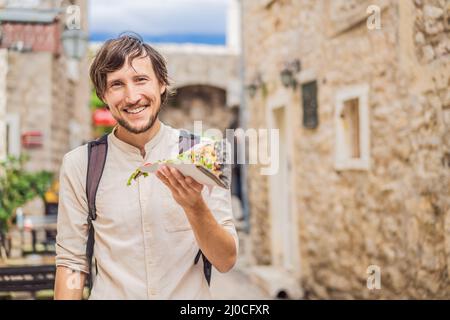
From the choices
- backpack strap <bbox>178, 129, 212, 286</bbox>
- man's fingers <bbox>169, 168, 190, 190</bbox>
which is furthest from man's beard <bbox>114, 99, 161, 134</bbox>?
man's fingers <bbox>169, 168, 190, 190</bbox>

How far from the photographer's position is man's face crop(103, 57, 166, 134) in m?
1.64

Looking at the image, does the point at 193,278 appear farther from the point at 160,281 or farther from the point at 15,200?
the point at 15,200

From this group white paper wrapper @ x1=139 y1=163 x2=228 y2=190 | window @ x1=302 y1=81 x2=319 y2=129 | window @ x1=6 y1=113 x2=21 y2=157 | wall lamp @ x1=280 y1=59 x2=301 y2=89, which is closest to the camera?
white paper wrapper @ x1=139 y1=163 x2=228 y2=190

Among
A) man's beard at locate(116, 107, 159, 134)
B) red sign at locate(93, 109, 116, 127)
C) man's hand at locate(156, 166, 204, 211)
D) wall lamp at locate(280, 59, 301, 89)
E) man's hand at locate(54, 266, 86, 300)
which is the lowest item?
man's hand at locate(54, 266, 86, 300)

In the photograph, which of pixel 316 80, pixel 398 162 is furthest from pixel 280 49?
pixel 398 162

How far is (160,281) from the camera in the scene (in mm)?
1608

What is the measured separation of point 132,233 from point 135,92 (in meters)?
0.35

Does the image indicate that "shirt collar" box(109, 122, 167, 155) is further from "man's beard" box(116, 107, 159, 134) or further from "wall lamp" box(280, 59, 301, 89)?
"wall lamp" box(280, 59, 301, 89)

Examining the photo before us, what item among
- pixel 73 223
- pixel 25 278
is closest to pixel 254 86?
pixel 25 278

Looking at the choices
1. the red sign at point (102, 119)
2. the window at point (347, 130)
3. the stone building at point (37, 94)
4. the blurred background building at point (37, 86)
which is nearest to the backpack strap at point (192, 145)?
the window at point (347, 130)

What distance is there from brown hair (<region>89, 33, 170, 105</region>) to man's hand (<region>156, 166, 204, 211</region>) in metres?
0.32

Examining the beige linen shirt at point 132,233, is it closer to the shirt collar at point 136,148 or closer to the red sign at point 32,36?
the shirt collar at point 136,148

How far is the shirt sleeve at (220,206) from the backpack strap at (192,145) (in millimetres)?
93

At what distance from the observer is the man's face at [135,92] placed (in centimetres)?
164
